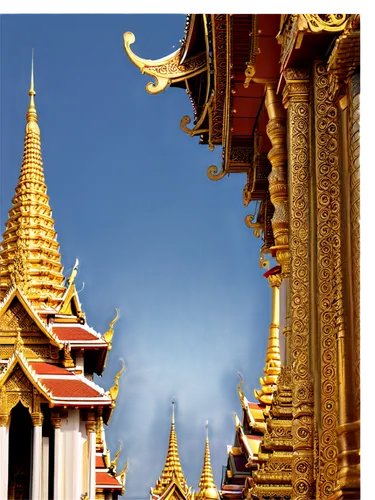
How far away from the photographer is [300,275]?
31.9 feet

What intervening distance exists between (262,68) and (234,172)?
4.40 m

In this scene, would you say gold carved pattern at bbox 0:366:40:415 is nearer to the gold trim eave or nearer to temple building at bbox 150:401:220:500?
temple building at bbox 150:401:220:500

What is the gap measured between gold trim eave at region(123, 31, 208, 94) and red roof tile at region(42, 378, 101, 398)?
13.1 m

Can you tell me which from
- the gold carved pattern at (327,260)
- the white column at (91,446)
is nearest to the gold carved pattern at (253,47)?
the gold carved pattern at (327,260)

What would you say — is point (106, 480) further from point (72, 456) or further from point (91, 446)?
point (72, 456)

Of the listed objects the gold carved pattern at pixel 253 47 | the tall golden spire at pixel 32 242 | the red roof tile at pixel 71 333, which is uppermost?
the tall golden spire at pixel 32 242

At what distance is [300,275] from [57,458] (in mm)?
18135

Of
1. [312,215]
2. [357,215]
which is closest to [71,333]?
[312,215]

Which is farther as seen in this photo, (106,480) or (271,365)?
(106,480)

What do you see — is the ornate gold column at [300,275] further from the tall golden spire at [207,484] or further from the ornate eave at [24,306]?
the tall golden spire at [207,484]

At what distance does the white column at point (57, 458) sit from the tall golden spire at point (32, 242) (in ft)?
12.3

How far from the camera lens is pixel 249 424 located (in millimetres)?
24391

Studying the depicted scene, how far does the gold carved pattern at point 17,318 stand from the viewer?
28734 mm

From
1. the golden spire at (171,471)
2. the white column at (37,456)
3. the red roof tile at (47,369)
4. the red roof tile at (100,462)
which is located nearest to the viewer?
the white column at (37,456)
